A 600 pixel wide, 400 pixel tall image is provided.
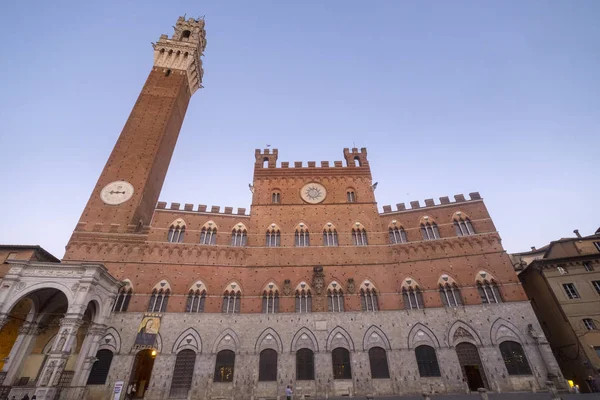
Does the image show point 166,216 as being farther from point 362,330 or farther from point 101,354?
point 362,330

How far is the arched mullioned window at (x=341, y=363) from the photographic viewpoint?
2088 centimetres

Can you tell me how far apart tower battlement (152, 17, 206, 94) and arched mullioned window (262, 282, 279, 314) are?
29.3 meters

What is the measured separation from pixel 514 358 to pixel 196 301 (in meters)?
23.9

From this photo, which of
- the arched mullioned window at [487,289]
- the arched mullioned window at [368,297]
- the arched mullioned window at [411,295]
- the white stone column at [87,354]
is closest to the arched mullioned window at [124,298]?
the white stone column at [87,354]

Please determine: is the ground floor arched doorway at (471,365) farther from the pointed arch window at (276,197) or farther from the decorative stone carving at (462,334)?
the pointed arch window at (276,197)

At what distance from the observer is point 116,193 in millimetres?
26422

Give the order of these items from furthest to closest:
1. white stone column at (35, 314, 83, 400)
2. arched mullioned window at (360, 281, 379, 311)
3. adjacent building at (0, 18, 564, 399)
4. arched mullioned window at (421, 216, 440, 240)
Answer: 1. arched mullioned window at (421, 216, 440, 240)
2. arched mullioned window at (360, 281, 379, 311)
3. adjacent building at (0, 18, 564, 399)
4. white stone column at (35, 314, 83, 400)

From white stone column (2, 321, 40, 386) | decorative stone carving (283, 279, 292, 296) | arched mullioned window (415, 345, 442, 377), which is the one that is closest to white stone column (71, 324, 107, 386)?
white stone column (2, 321, 40, 386)

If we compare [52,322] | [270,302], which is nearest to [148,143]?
[52,322]

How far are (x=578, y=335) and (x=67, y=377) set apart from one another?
115ft

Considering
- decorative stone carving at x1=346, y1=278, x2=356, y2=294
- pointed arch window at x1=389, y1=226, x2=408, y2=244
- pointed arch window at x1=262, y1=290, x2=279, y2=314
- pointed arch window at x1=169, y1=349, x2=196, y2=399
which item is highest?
pointed arch window at x1=389, y1=226, x2=408, y2=244

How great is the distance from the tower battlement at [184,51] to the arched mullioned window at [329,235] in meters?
27.1

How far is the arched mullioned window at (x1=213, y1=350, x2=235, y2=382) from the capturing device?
67.6 ft

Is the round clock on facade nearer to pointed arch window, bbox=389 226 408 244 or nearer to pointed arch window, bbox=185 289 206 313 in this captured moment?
pointed arch window, bbox=389 226 408 244
